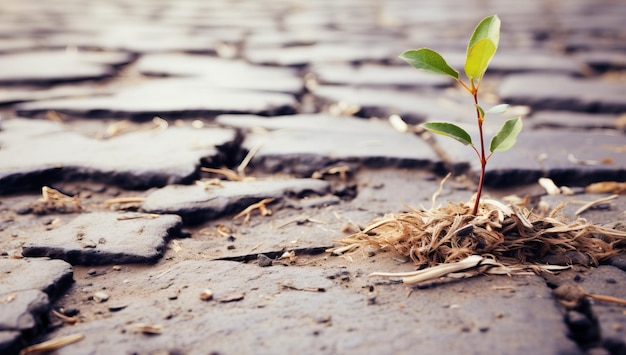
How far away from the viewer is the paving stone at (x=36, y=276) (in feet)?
3.54

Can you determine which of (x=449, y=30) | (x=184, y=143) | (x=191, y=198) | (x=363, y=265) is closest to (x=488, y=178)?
(x=363, y=265)

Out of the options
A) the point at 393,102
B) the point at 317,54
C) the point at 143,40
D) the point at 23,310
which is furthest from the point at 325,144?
the point at 143,40

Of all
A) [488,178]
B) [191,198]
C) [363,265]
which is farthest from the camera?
[488,178]

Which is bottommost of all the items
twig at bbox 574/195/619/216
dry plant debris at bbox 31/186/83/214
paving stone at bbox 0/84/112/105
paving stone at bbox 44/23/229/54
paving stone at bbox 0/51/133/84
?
twig at bbox 574/195/619/216

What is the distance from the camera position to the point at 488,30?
3.53ft

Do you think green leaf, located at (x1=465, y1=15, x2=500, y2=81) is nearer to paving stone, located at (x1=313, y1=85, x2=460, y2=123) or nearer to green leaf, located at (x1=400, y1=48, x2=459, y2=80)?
green leaf, located at (x1=400, y1=48, x2=459, y2=80)

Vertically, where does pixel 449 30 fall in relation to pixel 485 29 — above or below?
below

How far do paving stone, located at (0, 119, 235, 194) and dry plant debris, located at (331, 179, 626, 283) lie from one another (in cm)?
75

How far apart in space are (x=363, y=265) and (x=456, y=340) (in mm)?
316

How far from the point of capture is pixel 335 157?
6.13ft

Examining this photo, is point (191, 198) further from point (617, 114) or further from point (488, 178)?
point (617, 114)

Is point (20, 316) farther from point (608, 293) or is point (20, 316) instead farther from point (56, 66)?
point (56, 66)

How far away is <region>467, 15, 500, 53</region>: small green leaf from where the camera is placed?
1062mm

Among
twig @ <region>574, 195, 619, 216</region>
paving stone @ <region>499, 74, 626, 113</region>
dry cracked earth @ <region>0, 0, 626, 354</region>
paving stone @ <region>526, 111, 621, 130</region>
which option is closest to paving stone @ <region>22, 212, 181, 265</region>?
dry cracked earth @ <region>0, 0, 626, 354</region>
